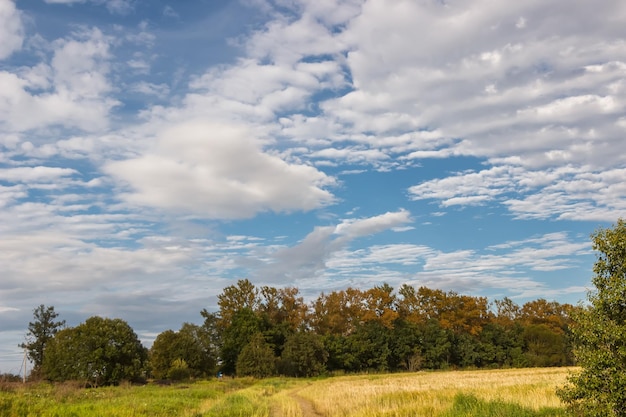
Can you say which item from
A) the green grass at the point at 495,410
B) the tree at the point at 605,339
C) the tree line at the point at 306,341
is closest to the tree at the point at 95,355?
the tree line at the point at 306,341

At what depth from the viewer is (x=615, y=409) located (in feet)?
39.2

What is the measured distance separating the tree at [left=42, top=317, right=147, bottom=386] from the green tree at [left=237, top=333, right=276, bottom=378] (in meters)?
16.0

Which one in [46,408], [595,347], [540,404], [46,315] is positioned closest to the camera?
[595,347]

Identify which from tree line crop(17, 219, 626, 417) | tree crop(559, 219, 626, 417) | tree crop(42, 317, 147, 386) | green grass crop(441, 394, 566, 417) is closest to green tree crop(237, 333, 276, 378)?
tree line crop(17, 219, 626, 417)

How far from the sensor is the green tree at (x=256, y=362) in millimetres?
68062

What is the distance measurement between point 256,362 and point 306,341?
9893mm

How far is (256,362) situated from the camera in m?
68.9

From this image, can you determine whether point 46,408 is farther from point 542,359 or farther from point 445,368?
point 542,359

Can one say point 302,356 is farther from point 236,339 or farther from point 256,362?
point 236,339

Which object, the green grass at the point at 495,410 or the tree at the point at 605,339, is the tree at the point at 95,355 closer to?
the green grass at the point at 495,410

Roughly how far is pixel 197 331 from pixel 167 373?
44.2 m

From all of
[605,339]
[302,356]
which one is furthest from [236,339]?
[605,339]

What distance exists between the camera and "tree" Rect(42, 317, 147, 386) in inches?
2083

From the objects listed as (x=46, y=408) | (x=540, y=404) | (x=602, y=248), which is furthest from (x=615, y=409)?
(x=46, y=408)
